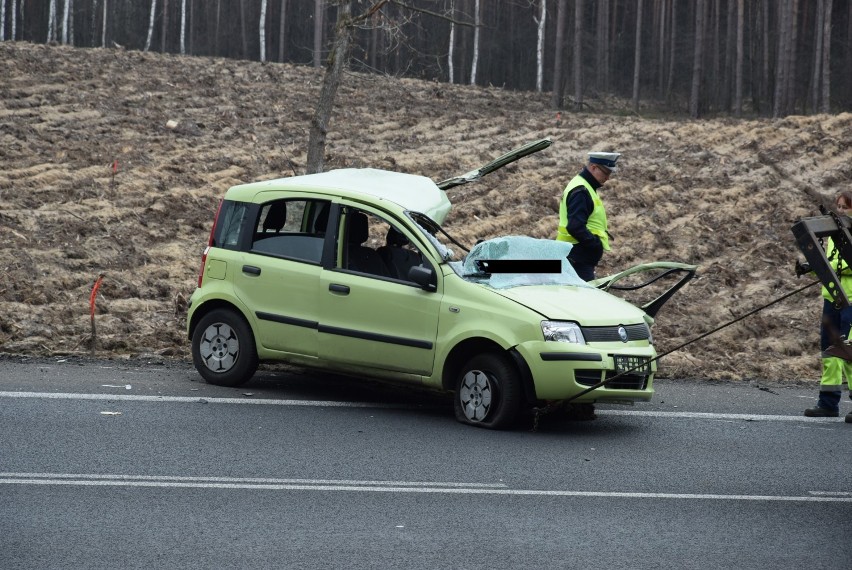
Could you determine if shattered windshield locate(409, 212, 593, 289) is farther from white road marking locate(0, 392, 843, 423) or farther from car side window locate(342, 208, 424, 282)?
white road marking locate(0, 392, 843, 423)

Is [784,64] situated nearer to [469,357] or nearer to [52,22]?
[469,357]

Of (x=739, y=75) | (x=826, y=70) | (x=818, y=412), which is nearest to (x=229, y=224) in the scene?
(x=818, y=412)

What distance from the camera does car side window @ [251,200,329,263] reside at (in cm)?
1009

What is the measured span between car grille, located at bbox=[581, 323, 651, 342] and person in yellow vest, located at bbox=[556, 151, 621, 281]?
1.77 meters

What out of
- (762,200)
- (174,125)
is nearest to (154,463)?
(762,200)

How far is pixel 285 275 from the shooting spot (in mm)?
9992

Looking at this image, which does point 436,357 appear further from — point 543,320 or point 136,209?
point 136,209


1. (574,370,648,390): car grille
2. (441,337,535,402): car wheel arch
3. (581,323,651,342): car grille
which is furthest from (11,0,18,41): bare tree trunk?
→ (574,370,648,390): car grille

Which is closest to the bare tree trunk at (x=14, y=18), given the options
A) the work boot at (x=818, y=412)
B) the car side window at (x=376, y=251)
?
the car side window at (x=376, y=251)

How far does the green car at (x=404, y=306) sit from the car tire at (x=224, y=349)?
12mm

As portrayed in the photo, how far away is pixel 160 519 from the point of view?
6422mm

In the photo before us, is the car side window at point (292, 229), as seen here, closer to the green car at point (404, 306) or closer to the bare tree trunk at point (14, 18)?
the green car at point (404, 306)

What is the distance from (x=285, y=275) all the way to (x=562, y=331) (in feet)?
8.26

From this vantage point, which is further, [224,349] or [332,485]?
[224,349]
